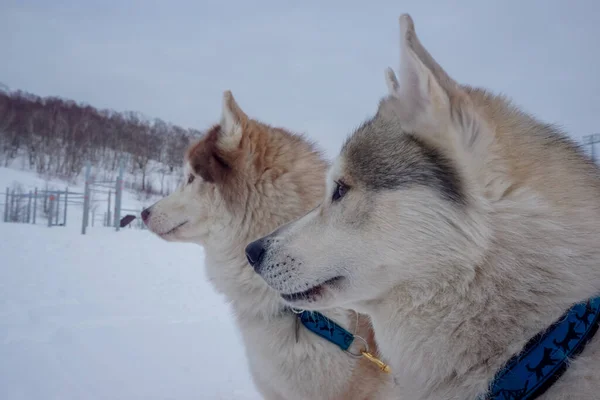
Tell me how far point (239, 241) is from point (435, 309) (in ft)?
5.94

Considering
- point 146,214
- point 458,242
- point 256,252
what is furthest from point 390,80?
point 146,214

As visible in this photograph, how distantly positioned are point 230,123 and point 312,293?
1.91 metres

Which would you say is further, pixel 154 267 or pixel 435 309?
pixel 154 267

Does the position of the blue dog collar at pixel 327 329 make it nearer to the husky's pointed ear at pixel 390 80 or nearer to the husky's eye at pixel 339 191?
the husky's eye at pixel 339 191

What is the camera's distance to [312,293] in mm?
1736

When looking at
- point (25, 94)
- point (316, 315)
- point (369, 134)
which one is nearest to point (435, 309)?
point (369, 134)

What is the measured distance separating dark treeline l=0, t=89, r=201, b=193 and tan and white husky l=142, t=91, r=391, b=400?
37818 millimetres

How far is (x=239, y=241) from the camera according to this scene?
2.98m

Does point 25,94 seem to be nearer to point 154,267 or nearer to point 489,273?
point 154,267

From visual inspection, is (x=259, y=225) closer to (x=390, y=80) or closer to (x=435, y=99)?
(x=390, y=80)

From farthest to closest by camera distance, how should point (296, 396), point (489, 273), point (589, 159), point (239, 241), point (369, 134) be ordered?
point (239, 241), point (296, 396), point (369, 134), point (589, 159), point (489, 273)

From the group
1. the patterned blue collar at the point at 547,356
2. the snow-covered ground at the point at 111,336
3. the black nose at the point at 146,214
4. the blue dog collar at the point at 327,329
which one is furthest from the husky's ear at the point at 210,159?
the patterned blue collar at the point at 547,356

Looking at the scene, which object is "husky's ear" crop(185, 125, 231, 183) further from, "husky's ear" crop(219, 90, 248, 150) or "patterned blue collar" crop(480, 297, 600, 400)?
"patterned blue collar" crop(480, 297, 600, 400)

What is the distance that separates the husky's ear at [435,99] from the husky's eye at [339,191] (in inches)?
16.1
